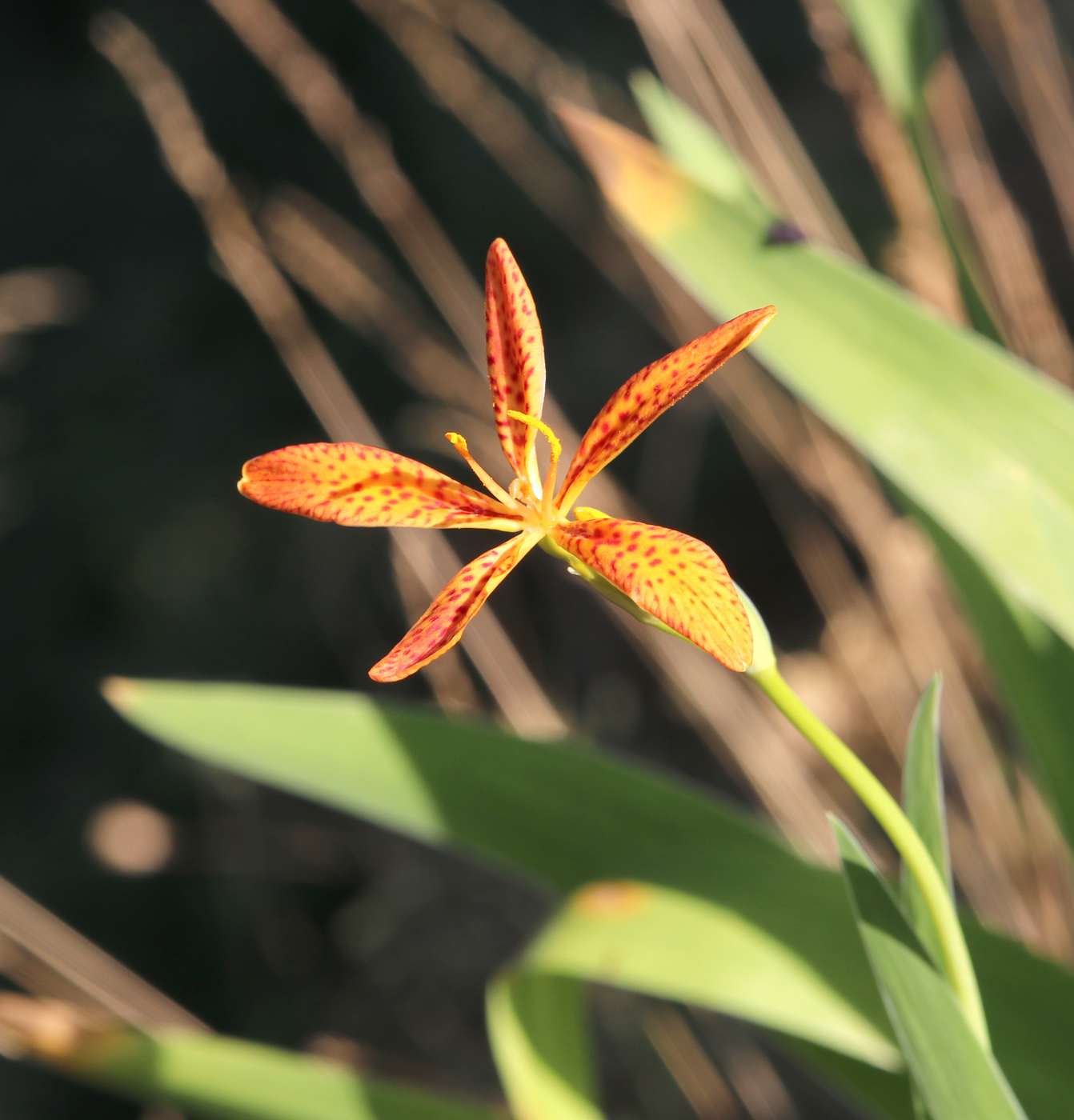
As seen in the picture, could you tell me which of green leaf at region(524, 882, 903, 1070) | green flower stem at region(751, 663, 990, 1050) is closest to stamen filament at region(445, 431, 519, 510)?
green flower stem at region(751, 663, 990, 1050)

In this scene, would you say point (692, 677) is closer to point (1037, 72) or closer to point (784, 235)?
point (784, 235)

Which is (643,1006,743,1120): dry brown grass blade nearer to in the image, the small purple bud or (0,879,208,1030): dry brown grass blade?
(0,879,208,1030): dry brown grass blade

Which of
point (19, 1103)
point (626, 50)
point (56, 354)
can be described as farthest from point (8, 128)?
point (19, 1103)

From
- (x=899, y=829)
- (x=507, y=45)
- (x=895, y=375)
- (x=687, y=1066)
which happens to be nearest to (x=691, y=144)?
(x=895, y=375)

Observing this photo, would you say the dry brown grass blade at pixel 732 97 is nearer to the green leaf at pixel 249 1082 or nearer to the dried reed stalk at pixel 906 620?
the dried reed stalk at pixel 906 620

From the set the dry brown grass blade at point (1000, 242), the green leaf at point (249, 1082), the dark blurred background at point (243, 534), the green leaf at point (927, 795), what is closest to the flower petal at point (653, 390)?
the green leaf at point (927, 795)

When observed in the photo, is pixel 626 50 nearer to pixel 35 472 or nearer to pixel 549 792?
pixel 35 472
